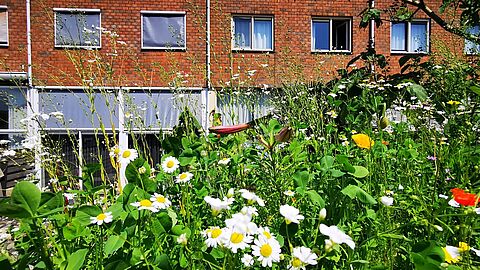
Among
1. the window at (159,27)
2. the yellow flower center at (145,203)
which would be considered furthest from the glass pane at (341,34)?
the yellow flower center at (145,203)

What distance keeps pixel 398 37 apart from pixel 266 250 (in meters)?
11.5

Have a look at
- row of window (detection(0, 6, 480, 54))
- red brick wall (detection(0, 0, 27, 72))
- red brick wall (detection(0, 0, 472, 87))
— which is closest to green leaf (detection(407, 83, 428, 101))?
red brick wall (detection(0, 0, 472, 87))

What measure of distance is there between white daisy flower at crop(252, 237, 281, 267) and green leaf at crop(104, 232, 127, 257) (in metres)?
0.25

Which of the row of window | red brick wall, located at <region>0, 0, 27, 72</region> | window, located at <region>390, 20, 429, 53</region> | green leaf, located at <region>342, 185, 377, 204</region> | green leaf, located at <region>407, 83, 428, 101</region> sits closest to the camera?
green leaf, located at <region>342, 185, 377, 204</region>

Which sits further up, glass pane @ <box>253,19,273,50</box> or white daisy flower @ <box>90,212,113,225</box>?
glass pane @ <box>253,19,273,50</box>

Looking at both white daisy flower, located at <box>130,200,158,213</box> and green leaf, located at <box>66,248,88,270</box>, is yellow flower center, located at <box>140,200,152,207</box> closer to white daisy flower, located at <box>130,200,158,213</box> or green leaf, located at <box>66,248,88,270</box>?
white daisy flower, located at <box>130,200,158,213</box>

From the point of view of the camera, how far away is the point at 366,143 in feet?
4.09

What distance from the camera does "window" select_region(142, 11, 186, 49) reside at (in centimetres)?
1041

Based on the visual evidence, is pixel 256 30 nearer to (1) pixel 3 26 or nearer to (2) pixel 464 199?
(1) pixel 3 26

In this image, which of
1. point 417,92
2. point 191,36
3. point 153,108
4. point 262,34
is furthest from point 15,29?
point 417,92

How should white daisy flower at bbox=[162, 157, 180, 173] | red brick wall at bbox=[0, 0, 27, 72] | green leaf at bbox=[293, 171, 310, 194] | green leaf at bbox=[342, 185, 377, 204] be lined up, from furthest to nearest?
red brick wall at bbox=[0, 0, 27, 72] → white daisy flower at bbox=[162, 157, 180, 173] → green leaf at bbox=[293, 171, 310, 194] → green leaf at bbox=[342, 185, 377, 204]

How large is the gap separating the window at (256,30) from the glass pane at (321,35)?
3.53 feet

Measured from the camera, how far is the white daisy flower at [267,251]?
770mm

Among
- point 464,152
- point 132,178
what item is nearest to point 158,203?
point 132,178
